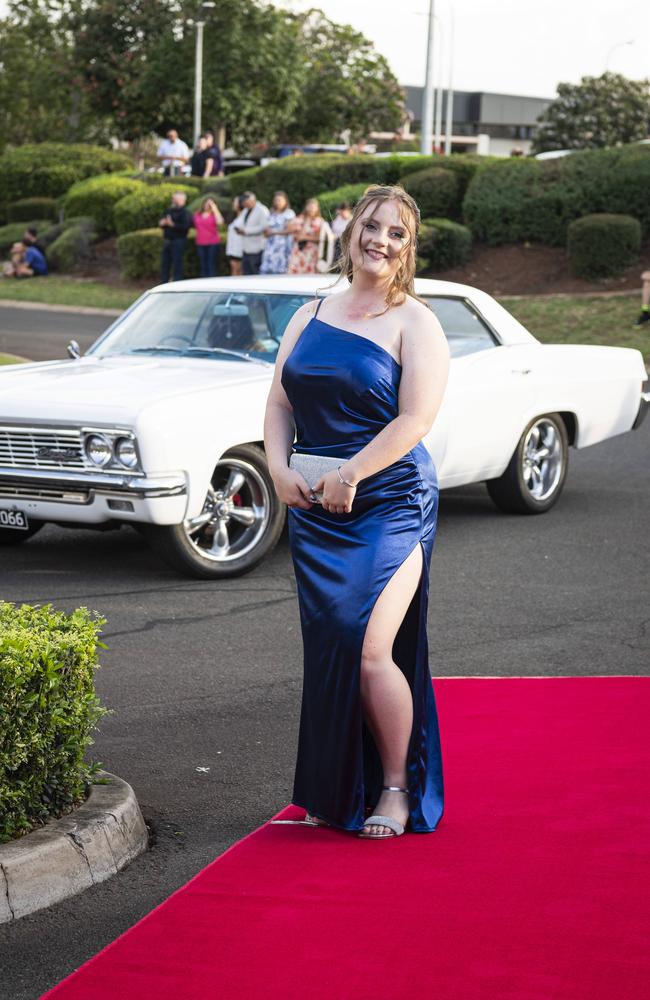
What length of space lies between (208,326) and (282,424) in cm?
447

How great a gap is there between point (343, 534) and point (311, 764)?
688 millimetres

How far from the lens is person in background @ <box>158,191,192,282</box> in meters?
24.5

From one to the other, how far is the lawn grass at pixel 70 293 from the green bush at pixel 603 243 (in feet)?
26.7

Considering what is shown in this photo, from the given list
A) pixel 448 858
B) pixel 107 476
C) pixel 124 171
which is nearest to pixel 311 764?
pixel 448 858

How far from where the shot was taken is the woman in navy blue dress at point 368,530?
4164mm

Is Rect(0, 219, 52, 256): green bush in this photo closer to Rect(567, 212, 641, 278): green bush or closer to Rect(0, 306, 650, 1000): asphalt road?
Rect(567, 212, 641, 278): green bush

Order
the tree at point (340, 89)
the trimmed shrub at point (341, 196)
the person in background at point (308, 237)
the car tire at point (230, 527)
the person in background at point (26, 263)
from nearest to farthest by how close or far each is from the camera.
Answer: the car tire at point (230, 527) → the person in background at point (308, 237) → the trimmed shrub at point (341, 196) → the person in background at point (26, 263) → the tree at point (340, 89)

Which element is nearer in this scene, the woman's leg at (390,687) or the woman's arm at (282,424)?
the woman's leg at (390,687)

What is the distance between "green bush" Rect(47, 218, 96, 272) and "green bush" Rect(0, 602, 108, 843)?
29268mm

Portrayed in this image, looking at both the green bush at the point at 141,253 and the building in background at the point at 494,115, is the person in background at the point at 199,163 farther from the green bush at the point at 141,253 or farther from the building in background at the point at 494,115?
the building in background at the point at 494,115

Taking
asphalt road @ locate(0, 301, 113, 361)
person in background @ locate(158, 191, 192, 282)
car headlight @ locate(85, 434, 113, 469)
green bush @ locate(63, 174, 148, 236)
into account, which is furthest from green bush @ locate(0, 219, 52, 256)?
car headlight @ locate(85, 434, 113, 469)

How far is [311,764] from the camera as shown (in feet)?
14.0

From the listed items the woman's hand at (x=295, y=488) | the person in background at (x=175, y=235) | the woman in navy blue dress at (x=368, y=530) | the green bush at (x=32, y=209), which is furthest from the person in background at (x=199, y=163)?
the woman's hand at (x=295, y=488)

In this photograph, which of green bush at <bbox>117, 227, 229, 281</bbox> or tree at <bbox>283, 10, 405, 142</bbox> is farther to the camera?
tree at <bbox>283, 10, 405, 142</bbox>
